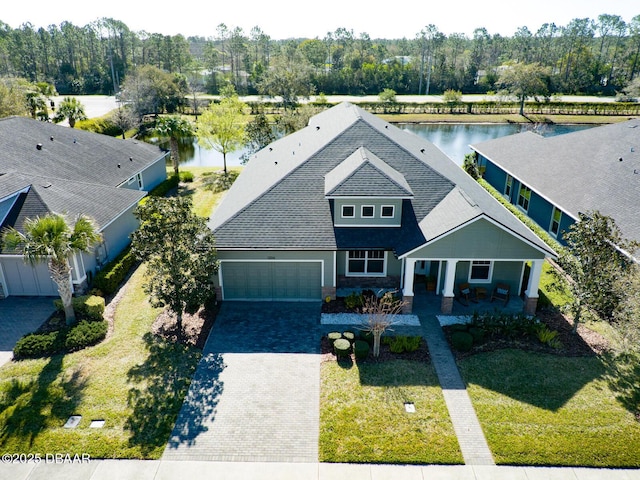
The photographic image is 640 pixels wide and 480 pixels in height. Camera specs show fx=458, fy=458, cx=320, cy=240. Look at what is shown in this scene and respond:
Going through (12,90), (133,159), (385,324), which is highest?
(12,90)

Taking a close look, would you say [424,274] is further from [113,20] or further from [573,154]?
[113,20]

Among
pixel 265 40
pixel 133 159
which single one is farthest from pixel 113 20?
pixel 133 159

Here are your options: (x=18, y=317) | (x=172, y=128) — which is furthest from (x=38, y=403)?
(x=172, y=128)

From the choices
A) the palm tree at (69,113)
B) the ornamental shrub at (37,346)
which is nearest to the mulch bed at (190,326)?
the ornamental shrub at (37,346)

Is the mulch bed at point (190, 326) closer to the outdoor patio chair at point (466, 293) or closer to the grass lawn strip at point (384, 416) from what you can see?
the grass lawn strip at point (384, 416)

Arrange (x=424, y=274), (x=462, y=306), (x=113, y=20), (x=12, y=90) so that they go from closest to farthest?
(x=462, y=306)
(x=424, y=274)
(x=12, y=90)
(x=113, y=20)

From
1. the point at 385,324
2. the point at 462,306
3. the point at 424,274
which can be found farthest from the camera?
the point at 424,274

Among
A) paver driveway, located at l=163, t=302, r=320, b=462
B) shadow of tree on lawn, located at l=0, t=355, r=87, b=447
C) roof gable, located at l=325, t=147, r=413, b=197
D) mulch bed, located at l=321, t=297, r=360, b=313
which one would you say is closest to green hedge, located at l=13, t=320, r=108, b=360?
shadow of tree on lawn, located at l=0, t=355, r=87, b=447

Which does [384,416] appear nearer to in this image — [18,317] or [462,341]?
[462,341]
